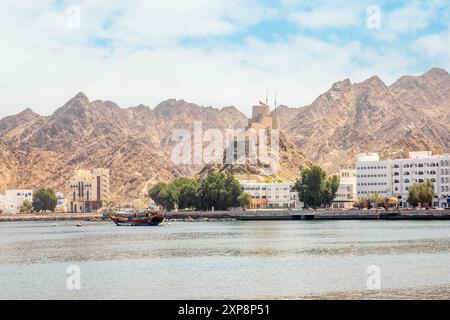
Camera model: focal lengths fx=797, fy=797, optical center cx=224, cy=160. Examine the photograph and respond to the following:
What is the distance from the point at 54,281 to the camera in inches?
3076

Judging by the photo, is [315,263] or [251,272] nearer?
[251,272]

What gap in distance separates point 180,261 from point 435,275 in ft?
111

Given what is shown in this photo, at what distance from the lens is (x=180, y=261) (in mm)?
98250

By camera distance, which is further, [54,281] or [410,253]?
[410,253]

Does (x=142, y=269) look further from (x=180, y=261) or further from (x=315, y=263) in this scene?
(x=315, y=263)

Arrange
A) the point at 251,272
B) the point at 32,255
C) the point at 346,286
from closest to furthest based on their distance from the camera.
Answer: the point at 346,286
the point at 251,272
the point at 32,255
